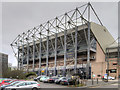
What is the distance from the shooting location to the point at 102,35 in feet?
180

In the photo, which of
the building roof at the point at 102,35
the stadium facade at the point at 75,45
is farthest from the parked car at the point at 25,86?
the building roof at the point at 102,35

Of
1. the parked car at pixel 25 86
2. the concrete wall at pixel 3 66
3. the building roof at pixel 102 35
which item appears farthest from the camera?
the building roof at pixel 102 35

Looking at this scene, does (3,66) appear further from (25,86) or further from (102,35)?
(25,86)

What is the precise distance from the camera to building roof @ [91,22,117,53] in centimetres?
5109

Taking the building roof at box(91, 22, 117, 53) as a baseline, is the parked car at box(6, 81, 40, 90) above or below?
below

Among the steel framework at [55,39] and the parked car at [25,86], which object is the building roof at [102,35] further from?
the parked car at [25,86]

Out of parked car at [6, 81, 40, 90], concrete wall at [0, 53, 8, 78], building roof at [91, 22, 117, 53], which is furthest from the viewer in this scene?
building roof at [91, 22, 117, 53]

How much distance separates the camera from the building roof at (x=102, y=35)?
2012 inches

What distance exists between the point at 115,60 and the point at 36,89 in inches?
1487

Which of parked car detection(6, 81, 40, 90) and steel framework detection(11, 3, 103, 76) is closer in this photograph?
parked car detection(6, 81, 40, 90)

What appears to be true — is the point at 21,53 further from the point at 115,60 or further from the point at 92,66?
the point at 115,60

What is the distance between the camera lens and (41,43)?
228 ft

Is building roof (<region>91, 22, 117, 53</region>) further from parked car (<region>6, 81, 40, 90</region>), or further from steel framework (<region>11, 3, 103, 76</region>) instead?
parked car (<region>6, 81, 40, 90</region>)

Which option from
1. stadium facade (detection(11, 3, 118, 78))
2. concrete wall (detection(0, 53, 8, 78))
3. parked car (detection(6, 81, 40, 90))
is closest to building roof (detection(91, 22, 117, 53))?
stadium facade (detection(11, 3, 118, 78))
